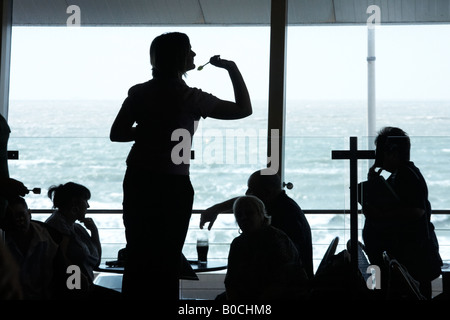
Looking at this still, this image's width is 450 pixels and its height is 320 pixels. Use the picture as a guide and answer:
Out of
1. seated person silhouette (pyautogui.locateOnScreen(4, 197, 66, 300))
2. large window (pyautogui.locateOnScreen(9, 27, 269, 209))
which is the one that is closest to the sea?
large window (pyautogui.locateOnScreen(9, 27, 269, 209))

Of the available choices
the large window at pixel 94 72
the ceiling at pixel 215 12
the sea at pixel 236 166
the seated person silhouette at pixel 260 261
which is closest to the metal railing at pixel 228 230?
the sea at pixel 236 166

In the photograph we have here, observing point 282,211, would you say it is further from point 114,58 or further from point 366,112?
point 114,58

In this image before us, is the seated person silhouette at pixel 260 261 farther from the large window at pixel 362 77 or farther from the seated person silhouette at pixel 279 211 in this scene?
the large window at pixel 362 77

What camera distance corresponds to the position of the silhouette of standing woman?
1999 mm

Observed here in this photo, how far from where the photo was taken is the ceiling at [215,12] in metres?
4.08

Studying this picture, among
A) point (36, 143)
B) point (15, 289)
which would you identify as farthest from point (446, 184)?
point (15, 289)

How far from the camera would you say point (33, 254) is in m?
2.71

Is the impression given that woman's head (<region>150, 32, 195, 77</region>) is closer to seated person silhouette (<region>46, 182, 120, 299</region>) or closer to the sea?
the sea

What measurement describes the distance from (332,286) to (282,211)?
1.91 feet

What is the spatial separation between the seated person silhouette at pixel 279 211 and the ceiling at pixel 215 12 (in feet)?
→ 4.35

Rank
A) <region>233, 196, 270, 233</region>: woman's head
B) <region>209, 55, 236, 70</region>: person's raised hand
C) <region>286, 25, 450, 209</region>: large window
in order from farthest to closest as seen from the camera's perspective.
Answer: <region>286, 25, 450, 209</region>: large window
<region>233, 196, 270, 233</region>: woman's head
<region>209, 55, 236, 70</region>: person's raised hand

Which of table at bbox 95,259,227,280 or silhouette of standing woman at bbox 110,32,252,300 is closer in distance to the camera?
silhouette of standing woman at bbox 110,32,252,300

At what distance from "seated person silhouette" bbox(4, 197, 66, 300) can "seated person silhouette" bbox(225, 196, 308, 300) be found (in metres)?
0.72

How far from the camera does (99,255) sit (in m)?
3.40
